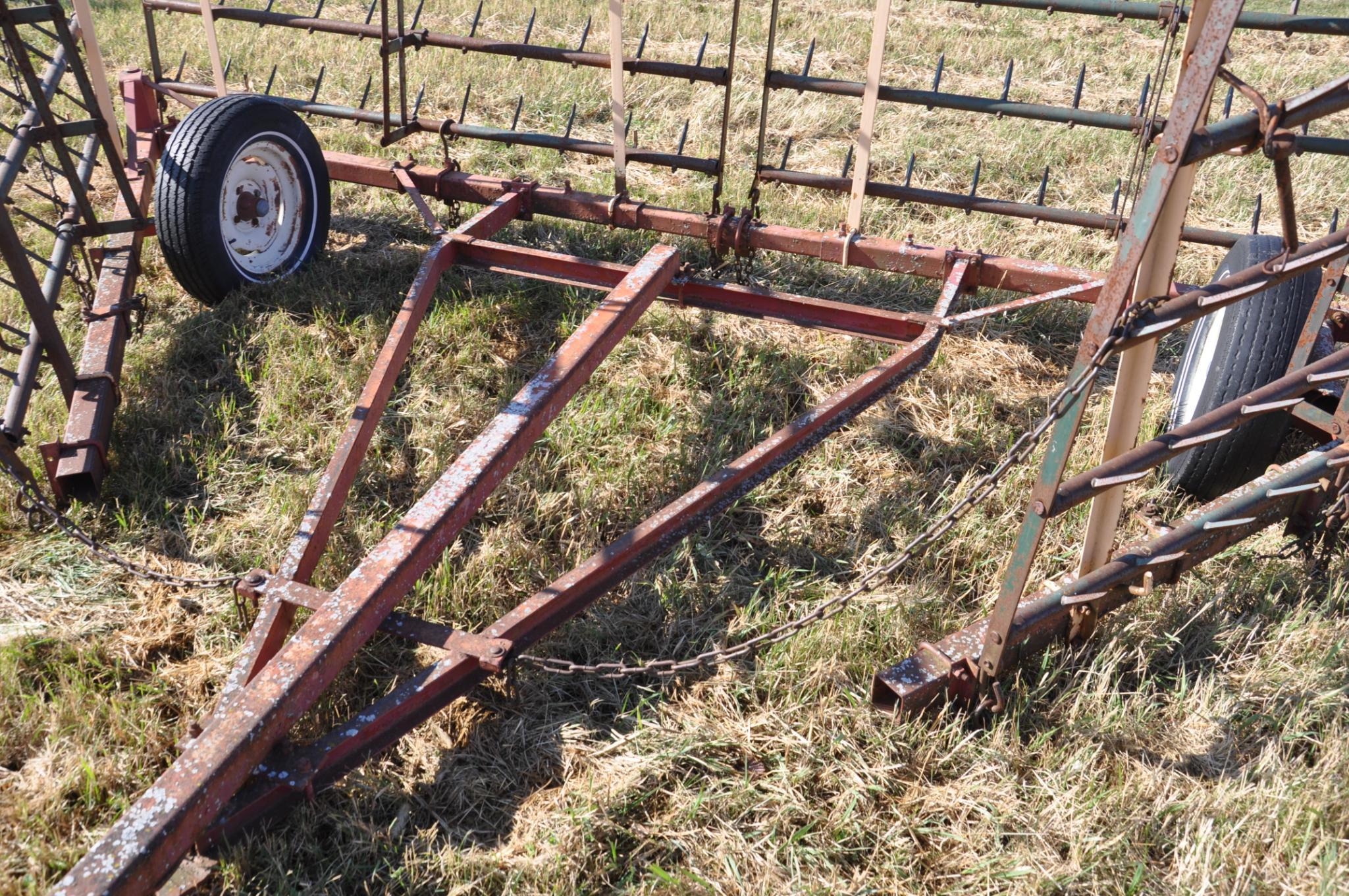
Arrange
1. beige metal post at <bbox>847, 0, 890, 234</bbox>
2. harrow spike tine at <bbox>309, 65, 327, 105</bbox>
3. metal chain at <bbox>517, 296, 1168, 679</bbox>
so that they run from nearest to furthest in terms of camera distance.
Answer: metal chain at <bbox>517, 296, 1168, 679</bbox> < beige metal post at <bbox>847, 0, 890, 234</bbox> < harrow spike tine at <bbox>309, 65, 327, 105</bbox>

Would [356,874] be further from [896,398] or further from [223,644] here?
[896,398]

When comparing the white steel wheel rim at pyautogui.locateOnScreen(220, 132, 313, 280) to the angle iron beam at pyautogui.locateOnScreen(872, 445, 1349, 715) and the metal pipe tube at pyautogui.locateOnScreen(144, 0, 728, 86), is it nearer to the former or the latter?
the metal pipe tube at pyautogui.locateOnScreen(144, 0, 728, 86)

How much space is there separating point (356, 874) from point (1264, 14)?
4084 mm

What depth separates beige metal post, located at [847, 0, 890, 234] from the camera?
3898mm

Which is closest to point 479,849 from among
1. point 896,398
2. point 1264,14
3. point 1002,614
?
point 1002,614

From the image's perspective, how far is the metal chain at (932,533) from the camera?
227cm

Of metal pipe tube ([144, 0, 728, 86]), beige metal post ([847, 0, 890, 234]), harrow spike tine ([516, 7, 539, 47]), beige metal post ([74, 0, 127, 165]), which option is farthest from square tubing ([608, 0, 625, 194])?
beige metal post ([74, 0, 127, 165])

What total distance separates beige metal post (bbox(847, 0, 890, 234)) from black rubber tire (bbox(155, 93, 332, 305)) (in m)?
2.33

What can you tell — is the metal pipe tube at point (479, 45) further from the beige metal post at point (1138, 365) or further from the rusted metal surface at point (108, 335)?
the beige metal post at point (1138, 365)

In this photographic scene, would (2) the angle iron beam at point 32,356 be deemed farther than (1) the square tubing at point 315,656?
Yes

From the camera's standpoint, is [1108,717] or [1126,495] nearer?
[1108,717]

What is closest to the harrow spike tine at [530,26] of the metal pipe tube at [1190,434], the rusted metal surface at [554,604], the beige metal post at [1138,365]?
the rusted metal surface at [554,604]

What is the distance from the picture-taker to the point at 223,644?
304 centimetres

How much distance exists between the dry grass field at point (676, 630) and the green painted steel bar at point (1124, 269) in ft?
1.38
